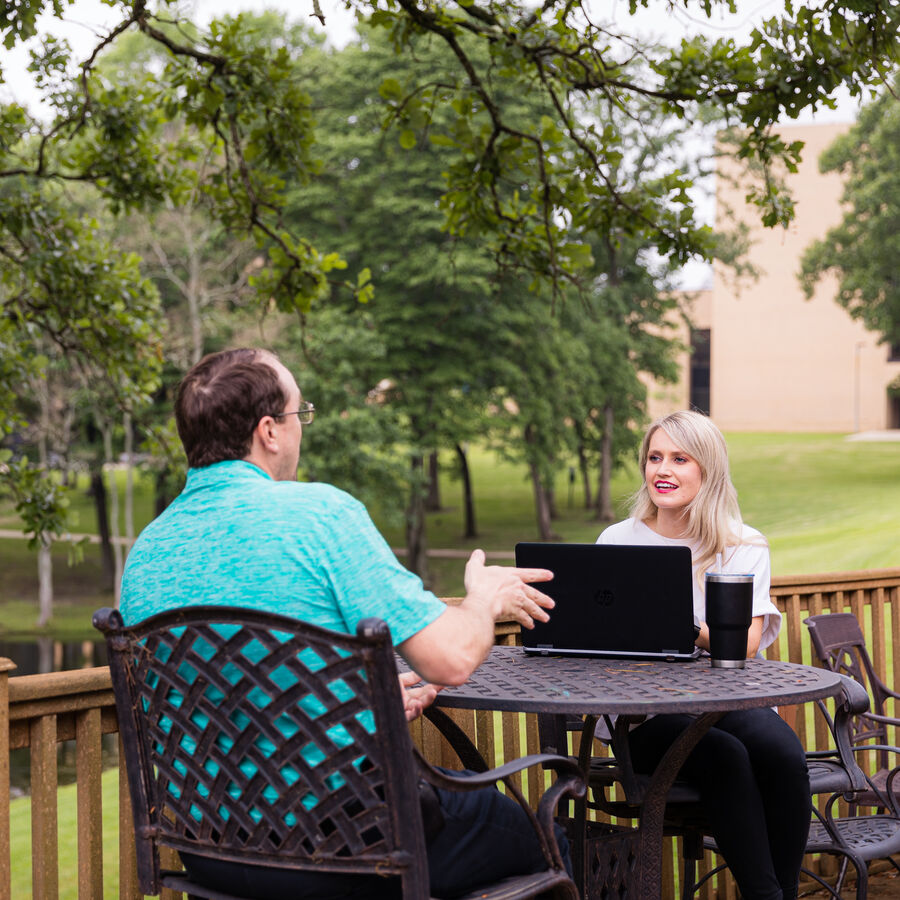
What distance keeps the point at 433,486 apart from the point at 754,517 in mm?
11236

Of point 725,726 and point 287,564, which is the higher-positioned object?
point 287,564

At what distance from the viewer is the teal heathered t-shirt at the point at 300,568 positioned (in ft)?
6.46

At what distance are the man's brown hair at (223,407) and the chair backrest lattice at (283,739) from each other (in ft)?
1.19

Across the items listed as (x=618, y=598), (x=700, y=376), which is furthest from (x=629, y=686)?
(x=700, y=376)

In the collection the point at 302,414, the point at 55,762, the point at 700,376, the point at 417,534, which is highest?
the point at 700,376

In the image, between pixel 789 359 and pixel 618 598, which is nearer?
pixel 618 598

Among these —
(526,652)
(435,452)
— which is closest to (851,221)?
(435,452)

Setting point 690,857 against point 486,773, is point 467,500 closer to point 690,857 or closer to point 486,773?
point 690,857

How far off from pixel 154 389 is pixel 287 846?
19.9 ft

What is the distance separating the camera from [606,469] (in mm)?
36688

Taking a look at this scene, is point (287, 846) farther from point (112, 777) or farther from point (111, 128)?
point (112, 777)

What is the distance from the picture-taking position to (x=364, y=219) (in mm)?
27047

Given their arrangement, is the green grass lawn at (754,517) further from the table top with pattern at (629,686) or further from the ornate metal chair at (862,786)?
the table top with pattern at (629,686)

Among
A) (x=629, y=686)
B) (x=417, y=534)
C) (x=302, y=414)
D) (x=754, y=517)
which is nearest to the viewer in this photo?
(x=302, y=414)
